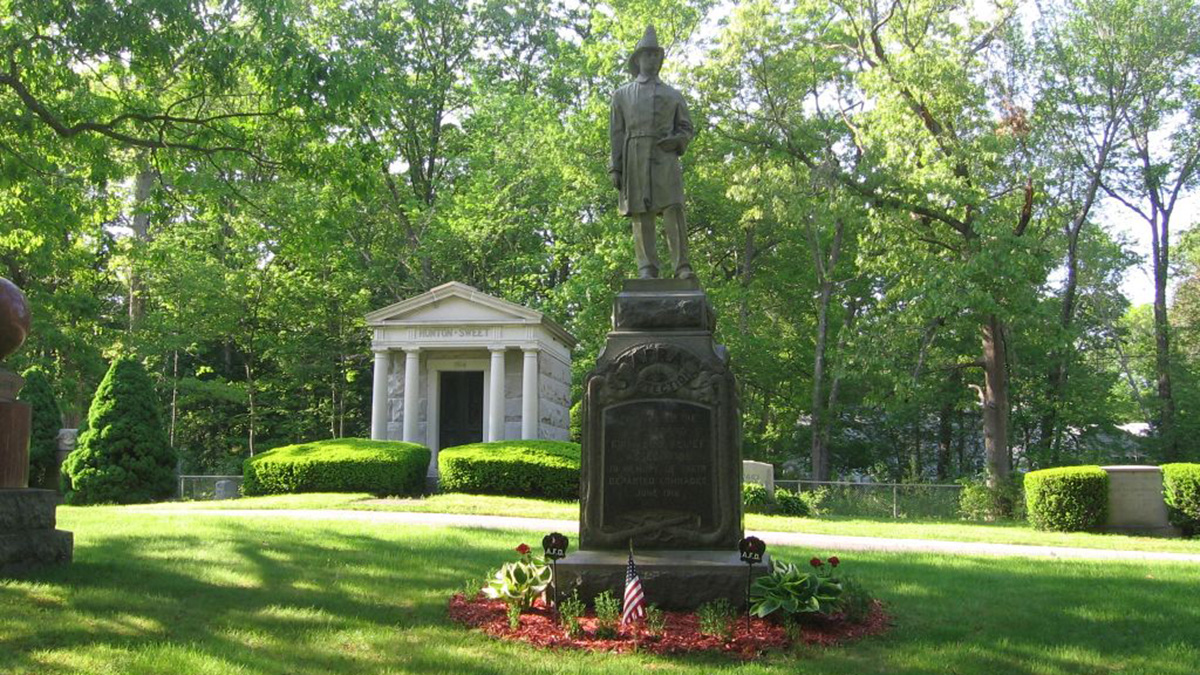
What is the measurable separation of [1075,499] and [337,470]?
1451 centimetres

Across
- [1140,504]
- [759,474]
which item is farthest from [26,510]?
[1140,504]

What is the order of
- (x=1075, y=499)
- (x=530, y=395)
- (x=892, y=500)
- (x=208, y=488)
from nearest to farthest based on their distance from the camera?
(x=1075, y=499)
(x=892, y=500)
(x=208, y=488)
(x=530, y=395)

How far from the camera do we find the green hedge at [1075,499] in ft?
57.2

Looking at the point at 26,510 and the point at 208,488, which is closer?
the point at 26,510

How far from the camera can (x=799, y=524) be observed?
651 inches

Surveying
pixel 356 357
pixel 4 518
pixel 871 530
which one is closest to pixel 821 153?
pixel 871 530

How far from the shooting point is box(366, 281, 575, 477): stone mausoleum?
2469 centimetres

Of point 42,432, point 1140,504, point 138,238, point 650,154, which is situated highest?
point 138,238

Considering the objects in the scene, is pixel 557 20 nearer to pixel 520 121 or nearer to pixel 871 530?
pixel 520 121

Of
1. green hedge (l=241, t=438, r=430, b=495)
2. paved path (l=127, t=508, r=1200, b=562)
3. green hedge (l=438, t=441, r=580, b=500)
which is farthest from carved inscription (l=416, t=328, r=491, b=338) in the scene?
paved path (l=127, t=508, r=1200, b=562)

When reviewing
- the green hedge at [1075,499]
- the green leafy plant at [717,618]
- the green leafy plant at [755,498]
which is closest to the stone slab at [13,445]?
the green leafy plant at [717,618]

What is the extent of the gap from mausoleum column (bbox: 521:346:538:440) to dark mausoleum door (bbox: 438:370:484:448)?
230 centimetres

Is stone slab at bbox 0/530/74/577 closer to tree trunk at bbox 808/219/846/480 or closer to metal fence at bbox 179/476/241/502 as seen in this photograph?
metal fence at bbox 179/476/241/502

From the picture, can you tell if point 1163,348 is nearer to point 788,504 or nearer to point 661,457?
point 788,504
